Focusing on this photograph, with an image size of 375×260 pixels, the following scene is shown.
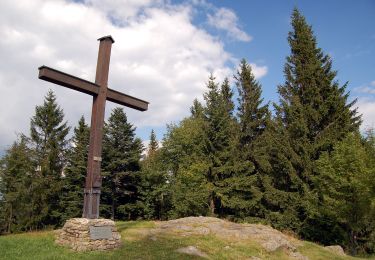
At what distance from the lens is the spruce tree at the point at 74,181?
3372 centimetres

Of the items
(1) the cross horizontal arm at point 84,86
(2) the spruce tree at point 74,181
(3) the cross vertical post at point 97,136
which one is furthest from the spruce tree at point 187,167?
(3) the cross vertical post at point 97,136

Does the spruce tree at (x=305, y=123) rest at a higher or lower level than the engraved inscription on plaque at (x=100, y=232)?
higher

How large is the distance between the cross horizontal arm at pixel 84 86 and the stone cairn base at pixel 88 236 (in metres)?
4.28

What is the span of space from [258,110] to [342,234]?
14985mm

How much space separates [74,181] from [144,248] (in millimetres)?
26824

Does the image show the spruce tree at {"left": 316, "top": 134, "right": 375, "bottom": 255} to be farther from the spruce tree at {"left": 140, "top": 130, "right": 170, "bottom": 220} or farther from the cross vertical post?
the spruce tree at {"left": 140, "top": 130, "right": 170, "bottom": 220}

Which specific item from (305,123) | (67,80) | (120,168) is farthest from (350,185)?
(120,168)

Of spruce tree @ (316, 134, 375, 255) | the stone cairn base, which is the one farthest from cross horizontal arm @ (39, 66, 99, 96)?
spruce tree @ (316, 134, 375, 255)

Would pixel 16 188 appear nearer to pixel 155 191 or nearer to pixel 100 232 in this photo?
pixel 155 191

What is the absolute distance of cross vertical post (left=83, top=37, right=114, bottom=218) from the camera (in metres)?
11.3

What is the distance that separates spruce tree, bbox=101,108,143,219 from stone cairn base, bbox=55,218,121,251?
78.9ft

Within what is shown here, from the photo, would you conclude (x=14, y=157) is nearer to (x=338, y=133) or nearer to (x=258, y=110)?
(x=258, y=110)

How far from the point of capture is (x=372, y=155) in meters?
20.1

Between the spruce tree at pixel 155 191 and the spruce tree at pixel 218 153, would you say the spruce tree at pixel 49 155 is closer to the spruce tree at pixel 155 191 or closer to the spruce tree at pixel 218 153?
the spruce tree at pixel 155 191
